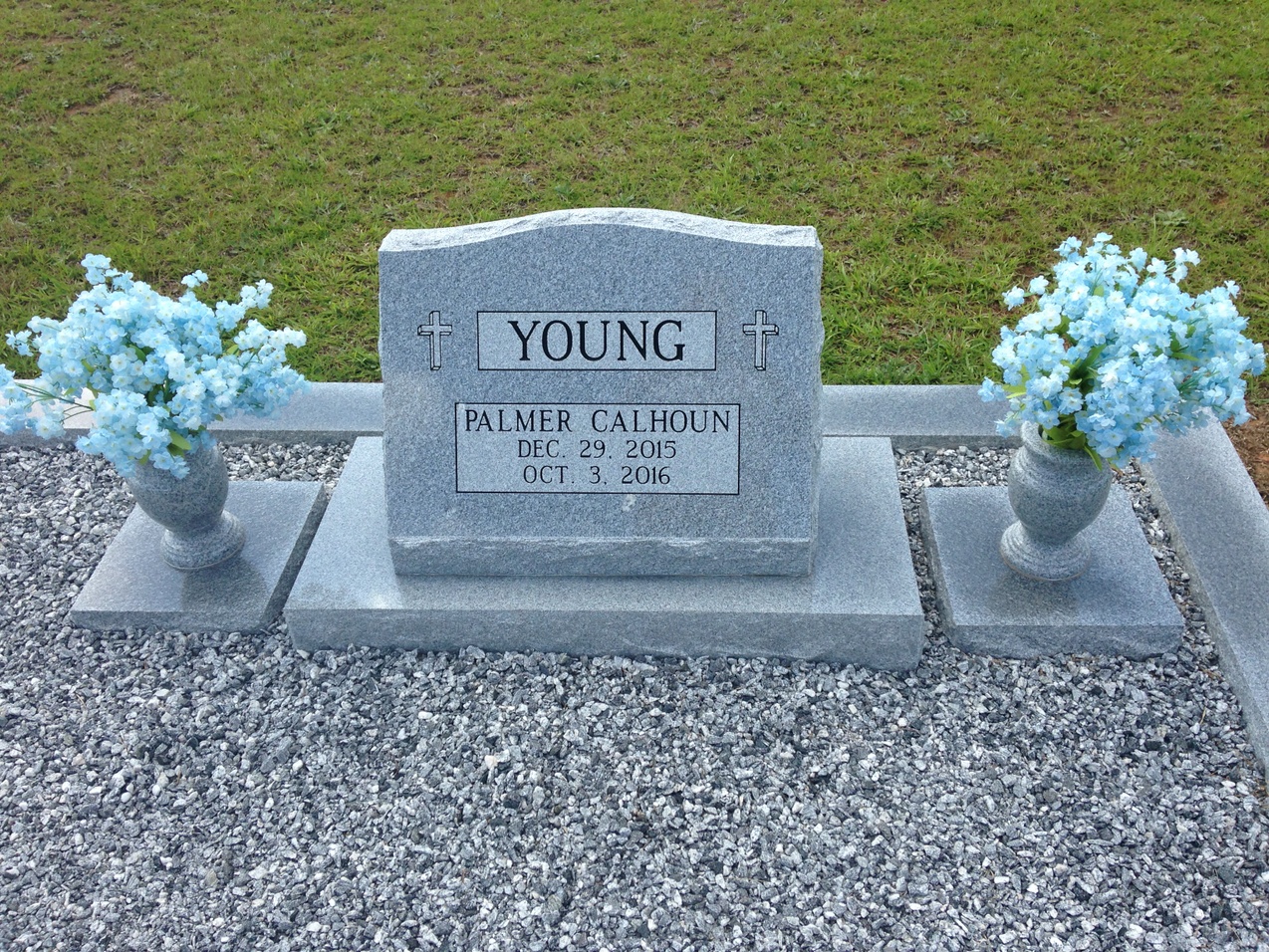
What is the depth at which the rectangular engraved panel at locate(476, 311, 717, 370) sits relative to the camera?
3336 mm

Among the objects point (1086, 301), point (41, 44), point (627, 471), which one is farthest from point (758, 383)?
point (41, 44)

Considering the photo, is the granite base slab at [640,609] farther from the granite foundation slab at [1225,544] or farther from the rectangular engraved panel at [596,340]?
the granite foundation slab at [1225,544]

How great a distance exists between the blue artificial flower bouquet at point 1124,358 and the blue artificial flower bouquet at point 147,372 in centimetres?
214

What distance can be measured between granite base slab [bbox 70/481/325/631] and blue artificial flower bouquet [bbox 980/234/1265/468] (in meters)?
2.35

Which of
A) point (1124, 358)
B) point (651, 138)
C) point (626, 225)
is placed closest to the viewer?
point (1124, 358)

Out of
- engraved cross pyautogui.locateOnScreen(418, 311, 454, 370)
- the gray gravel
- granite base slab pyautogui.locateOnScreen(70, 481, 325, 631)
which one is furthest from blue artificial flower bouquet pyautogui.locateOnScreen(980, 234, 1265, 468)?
granite base slab pyautogui.locateOnScreen(70, 481, 325, 631)

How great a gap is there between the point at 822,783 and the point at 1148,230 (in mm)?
3614

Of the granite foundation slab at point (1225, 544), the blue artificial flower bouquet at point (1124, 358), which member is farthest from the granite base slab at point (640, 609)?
the granite foundation slab at point (1225, 544)

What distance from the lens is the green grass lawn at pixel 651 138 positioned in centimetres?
531

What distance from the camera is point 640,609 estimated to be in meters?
3.48

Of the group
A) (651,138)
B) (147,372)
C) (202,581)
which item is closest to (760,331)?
(147,372)

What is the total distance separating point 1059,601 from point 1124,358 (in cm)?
87

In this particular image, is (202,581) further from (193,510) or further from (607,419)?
(607,419)

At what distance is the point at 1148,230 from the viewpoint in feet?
17.8
